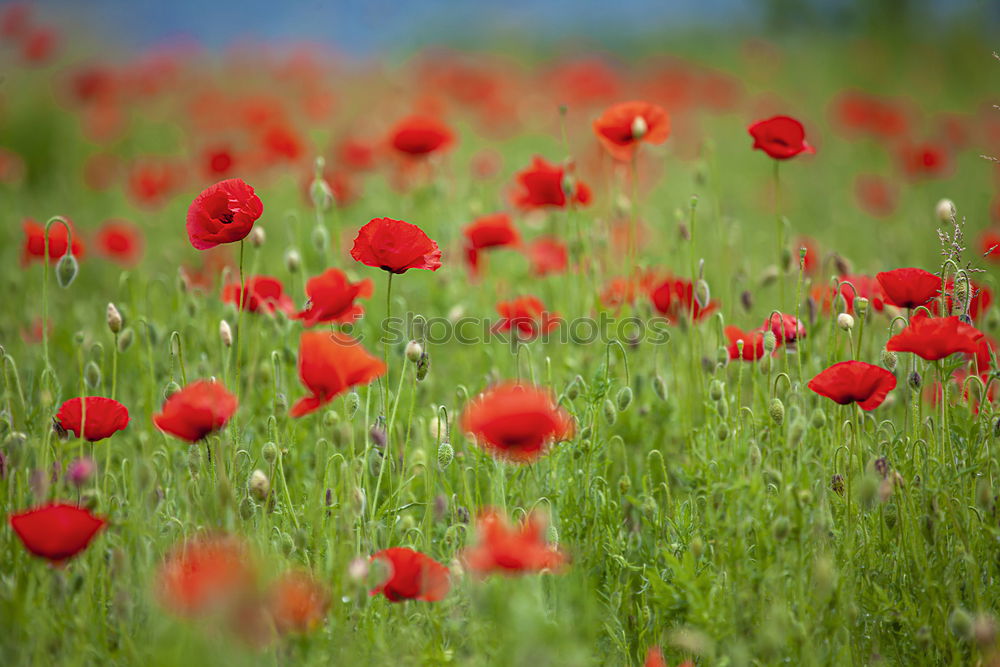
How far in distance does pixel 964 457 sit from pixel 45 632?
1977 mm

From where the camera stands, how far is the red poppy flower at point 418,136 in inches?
130

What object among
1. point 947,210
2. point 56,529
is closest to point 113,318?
point 56,529

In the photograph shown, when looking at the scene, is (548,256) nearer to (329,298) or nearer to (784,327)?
(784,327)

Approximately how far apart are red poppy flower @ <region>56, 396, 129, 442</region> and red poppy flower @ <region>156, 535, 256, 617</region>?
13.1 inches

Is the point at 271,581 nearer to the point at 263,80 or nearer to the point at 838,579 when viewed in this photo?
the point at 838,579

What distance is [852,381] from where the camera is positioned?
176 cm

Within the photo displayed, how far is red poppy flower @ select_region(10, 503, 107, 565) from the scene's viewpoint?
1.45 meters

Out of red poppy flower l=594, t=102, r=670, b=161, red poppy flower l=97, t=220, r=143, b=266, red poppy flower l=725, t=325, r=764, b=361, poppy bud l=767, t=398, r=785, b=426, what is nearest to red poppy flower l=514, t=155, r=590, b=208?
red poppy flower l=594, t=102, r=670, b=161

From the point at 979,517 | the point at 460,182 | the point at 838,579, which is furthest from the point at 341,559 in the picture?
the point at 460,182

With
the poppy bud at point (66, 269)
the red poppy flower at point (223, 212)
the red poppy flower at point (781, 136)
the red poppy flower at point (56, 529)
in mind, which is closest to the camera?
the red poppy flower at point (56, 529)

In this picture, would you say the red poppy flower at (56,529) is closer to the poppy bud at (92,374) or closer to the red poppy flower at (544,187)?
A: the poppy bud at (92,374)

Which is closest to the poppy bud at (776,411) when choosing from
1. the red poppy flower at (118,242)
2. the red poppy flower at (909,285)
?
the red poppy flower at (909,285)

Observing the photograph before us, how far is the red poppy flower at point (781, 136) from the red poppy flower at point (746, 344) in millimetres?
532

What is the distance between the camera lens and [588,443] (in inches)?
83.4
